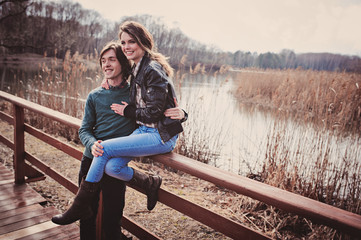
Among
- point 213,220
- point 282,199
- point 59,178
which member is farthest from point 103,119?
point 282,199

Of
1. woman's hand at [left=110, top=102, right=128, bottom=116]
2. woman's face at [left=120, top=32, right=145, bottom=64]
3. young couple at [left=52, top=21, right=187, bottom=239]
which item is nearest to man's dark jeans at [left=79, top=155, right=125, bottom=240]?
young couple at [left=52, top=21, right=187, bottom=239]

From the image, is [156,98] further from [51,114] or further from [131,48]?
[51,114]

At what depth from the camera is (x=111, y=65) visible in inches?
62.8

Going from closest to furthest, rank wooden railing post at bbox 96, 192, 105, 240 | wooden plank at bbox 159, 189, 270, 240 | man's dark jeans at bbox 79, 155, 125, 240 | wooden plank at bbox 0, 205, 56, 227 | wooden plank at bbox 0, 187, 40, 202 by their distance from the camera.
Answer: wooden plank at bbox 159, 189, 270, 240 → man's dark jeans at bbox 79, 155, 125, 240 → wooden railing post at bbox 96, 192, 105, 240 → wooden plank at bbox 0, 205, 56, 227 → wooden plank at bbox 0, 187, 40, 202

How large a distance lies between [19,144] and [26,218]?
82cm

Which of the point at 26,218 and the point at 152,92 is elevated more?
the point at 152,92

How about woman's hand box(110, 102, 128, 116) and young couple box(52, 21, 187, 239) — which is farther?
woman's hand box(110, 102, 128, 116)

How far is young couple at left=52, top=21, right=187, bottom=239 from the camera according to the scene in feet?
4.41

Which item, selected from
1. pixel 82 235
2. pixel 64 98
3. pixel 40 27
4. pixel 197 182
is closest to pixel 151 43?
pixel 82 235

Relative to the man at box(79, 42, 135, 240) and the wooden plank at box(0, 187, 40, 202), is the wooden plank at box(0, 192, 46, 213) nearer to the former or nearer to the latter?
the wooden plank at box(0, 187, 40, 202)

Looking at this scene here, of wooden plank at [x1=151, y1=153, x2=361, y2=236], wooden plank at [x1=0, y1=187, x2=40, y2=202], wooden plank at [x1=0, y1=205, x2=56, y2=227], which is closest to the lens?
wooden plank at [x1=151, y1=153, x2=361, y2=236]

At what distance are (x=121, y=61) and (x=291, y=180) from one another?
244 centimetres

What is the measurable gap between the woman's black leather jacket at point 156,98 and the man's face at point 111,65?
21cm

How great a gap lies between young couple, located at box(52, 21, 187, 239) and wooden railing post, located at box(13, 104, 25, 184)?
1.25m
